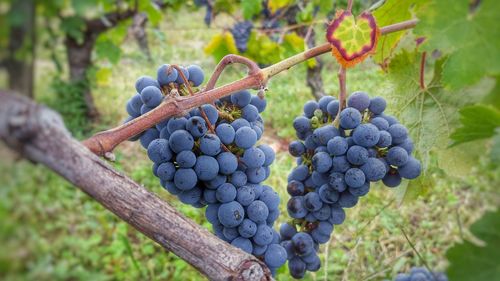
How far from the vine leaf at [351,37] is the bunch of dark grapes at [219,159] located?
0.64ft

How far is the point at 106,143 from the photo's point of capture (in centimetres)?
60

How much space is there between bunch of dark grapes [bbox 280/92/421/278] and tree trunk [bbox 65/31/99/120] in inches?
128

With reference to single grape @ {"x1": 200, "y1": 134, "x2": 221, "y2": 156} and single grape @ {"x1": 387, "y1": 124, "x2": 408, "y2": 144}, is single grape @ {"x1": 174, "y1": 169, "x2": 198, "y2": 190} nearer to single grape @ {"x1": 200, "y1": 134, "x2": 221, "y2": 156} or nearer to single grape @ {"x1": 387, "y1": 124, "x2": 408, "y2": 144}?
single grape @ {"x1": 200, "y1": 134, "x2": 221, "y2": 156}

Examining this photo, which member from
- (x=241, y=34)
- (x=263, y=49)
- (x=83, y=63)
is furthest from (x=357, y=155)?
(x=83, y=63)

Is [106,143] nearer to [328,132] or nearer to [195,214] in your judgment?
[328,132]

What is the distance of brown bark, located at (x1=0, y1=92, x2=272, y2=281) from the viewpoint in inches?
14.7

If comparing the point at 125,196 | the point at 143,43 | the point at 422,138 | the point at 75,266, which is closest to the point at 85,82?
the point at 143,43

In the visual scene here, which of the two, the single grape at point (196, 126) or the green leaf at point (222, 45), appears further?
the green leaf at point (222, 45)

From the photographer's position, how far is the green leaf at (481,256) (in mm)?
563

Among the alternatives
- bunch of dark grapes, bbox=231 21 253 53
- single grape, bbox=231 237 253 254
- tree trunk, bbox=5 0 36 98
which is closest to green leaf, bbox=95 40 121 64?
bunch of dark grapes, bbox=231 21 253 53

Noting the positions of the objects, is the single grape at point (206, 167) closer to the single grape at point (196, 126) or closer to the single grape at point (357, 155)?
the single grape at point (196, 126)

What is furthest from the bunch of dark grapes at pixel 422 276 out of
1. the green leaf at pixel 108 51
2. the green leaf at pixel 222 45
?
the green leaf at pixel 108 51

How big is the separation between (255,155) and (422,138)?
1.80 feet

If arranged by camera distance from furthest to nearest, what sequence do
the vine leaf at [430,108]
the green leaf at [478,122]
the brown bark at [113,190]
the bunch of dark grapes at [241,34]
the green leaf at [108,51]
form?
the green leaf at [108,51]
the bunch of dark grapes at [241,34]
the vine leaf at [430,108]
the green leaf at [478,122]
the brown bark at [113,190]
